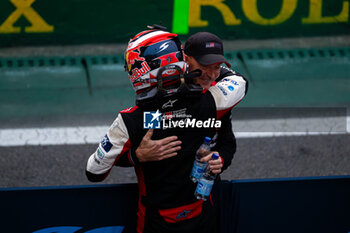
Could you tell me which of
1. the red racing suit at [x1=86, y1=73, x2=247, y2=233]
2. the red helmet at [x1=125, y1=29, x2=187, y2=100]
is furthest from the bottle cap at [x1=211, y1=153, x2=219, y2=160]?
the red helmet at [x1=125, y1=29, x2=187, y2=100]

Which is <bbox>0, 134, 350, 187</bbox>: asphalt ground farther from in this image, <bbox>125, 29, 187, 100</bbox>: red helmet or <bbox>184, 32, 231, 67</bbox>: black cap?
<bbox>125, 29, 187, 100</bbox>: red helmet

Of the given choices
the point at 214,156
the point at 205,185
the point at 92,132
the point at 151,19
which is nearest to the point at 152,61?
the point at 214,156

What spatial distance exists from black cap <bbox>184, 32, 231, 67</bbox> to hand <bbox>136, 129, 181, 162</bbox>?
54 centimetres

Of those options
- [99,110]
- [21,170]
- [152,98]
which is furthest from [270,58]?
[152,98]

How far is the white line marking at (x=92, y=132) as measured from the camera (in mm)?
5969

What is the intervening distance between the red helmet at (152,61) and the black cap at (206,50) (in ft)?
0.78

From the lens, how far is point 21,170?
5.46m

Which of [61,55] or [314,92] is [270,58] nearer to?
[314,92]

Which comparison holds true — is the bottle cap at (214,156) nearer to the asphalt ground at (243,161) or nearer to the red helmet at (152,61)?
the red helmet at (152,61)

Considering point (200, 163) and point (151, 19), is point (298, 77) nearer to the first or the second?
point (151, 19)

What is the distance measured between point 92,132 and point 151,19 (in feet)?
8.46

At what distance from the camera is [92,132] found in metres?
6.14

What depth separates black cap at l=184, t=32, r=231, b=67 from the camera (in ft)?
9.62

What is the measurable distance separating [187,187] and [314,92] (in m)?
4.69
